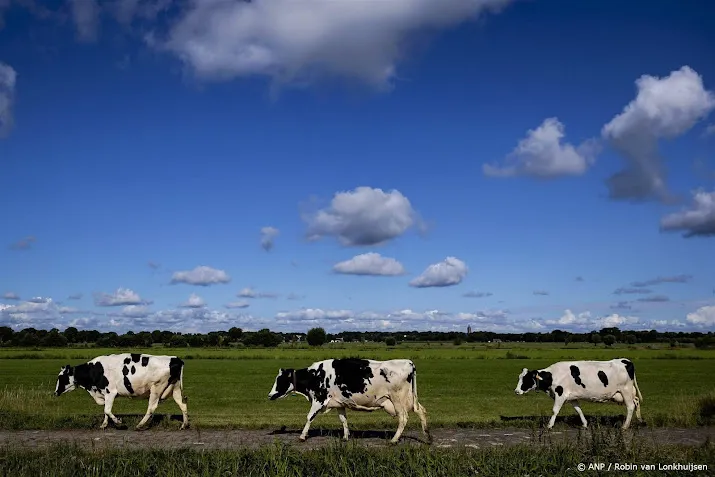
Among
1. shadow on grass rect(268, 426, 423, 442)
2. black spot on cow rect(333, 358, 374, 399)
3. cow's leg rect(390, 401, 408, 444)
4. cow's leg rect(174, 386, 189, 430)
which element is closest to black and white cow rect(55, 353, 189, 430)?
cow's leg rect(174, 386, 189, 430)

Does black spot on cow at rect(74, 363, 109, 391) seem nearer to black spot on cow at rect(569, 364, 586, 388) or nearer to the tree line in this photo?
black spot on cow at rect(569, 364, 586, 388)

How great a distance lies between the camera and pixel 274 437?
16969 mm

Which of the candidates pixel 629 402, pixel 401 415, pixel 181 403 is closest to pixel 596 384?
pixel 629 402

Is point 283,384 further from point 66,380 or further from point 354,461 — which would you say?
point 66,380

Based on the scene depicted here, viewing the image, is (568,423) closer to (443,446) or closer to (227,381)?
(443,446)

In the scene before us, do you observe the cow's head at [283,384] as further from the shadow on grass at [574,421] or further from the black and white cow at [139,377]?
A: the shadow on grass at [574,421]

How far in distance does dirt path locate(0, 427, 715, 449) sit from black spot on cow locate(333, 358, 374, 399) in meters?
1.34

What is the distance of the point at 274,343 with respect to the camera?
160750 millimetres

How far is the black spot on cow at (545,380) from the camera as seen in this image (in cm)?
2044

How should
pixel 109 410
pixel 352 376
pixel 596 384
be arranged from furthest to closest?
pixel 596 384
pixel 109 410
pixel 352 376

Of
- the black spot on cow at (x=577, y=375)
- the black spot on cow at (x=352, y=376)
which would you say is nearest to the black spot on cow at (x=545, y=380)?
the black spot on cow at (x=577, y=375)

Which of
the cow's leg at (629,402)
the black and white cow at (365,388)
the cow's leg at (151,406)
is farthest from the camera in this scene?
the cow's leg at (629,402)

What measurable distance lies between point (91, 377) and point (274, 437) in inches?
312

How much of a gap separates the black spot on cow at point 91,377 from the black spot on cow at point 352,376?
8717 millimetres
